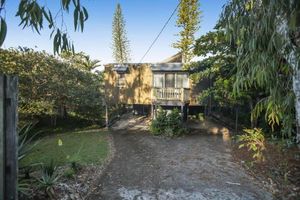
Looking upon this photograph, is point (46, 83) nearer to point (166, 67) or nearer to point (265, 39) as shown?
point (166, 67)

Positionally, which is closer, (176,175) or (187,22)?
(176,175)

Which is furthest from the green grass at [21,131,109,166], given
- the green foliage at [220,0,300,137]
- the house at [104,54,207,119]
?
the house at [104,54,207,119]

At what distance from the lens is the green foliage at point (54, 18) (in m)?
2.09

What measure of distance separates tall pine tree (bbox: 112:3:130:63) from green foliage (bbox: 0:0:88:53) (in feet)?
107

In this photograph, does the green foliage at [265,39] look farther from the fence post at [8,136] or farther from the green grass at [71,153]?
the green grass at [71,153]

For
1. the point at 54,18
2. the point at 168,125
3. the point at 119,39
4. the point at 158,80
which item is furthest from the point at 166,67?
the point at 119,39

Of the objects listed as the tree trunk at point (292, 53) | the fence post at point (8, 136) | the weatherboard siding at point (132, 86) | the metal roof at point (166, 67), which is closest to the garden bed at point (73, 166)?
the fence post at point (8, 136)

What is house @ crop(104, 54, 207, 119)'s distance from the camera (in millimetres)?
18688

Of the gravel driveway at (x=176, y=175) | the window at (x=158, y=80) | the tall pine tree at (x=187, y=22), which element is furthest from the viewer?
the tall pine tree at (x=187, y=22)

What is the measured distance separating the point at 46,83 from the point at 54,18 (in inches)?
614

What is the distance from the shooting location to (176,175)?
24.0 feet

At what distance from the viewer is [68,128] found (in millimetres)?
19562

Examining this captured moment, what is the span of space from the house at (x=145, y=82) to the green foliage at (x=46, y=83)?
1.39m

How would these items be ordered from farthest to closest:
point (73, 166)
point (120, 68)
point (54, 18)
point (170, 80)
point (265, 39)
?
1. point (120, 68)
2. point (170, 80)
3. point (73, 166)
4. point (265, 39)
5. point (54, 18)
